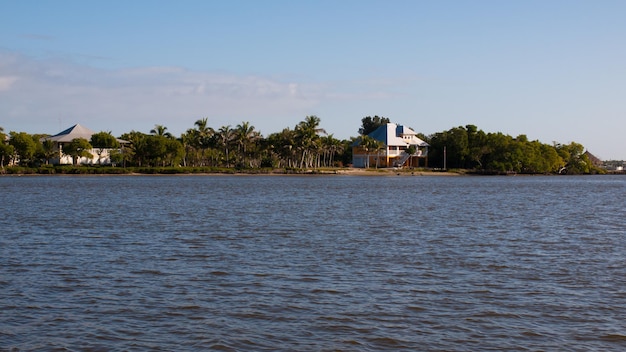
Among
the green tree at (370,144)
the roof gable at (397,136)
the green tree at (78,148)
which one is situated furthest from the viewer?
the roof gable at (397,136)

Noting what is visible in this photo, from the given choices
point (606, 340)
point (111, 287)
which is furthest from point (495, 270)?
point (111, 287)

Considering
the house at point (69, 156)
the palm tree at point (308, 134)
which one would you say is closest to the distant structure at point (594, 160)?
the palm tree at point (308, 134)

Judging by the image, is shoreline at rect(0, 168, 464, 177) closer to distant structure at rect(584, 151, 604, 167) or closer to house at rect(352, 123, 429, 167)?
house at rect(352, 123, 429, 167)

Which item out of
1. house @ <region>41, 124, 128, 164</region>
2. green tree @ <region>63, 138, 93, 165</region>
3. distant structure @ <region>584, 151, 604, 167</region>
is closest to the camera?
green tree @ <region>63, 138, 93, 165</region>

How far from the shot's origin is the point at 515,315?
13.3 metres

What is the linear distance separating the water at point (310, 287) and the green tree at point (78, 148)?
8666 cm

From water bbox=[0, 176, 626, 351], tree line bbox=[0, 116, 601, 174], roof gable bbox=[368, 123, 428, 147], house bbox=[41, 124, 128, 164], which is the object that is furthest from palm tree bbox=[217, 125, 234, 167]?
water bbox=[0, 176, 626, 351]

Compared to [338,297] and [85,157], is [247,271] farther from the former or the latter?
[85,157]

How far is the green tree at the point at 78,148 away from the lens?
114 meters

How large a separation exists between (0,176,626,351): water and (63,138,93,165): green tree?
86.7 metres

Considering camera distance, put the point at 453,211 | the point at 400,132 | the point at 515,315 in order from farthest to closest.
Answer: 1. the point at 400,132
2. the point at 453,211
3. the point at 515,315

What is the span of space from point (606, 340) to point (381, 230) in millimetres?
17963

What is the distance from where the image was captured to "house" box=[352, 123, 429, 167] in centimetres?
14125

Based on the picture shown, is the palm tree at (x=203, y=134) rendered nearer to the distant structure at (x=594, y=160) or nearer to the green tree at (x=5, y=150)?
the green tree at (x=5, y=150)
